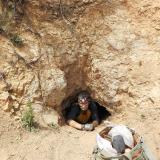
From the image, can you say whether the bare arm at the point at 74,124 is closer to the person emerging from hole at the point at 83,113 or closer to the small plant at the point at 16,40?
the person emerging from hole at the point at 83,113

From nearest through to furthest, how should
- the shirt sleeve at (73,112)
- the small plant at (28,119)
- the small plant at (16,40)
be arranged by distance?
1. the small plant at (28,119)
2. the small plant at (16,40)
3. the shirt sleeve at (73,112)

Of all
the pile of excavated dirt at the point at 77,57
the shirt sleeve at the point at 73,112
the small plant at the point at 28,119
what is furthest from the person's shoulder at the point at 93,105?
the small plant at the point at 28,119

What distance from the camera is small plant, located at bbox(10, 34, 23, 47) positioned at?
4.81 m

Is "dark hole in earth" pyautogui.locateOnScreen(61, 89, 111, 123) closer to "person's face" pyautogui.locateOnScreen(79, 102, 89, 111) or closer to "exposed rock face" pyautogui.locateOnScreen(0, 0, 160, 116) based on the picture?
"person's face" pyautogui.locateOnScreen(79, 102, 89, 111)

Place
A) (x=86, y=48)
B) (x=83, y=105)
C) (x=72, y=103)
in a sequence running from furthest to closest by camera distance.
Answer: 1. (x=72, y=103)
2. (x=83, y=105)
3. (x=86, y=48)

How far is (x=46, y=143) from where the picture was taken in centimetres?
450

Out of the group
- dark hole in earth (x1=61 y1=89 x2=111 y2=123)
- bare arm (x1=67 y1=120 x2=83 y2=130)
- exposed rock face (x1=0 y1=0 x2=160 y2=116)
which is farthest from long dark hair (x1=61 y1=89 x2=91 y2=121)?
exposed rock face (x1=0 y1=0 x2=160 y2=116)

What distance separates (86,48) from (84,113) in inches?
40.3

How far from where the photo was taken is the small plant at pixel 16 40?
4812mm

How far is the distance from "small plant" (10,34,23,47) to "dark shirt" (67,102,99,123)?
134 centimetres

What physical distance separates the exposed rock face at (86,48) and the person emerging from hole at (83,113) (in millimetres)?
318

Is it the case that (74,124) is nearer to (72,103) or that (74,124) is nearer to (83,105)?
(83,105)

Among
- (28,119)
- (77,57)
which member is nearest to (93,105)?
(77,57)

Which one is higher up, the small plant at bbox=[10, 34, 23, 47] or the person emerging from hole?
the small plant at bbox=[10, 34, 23, 47]
